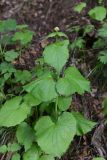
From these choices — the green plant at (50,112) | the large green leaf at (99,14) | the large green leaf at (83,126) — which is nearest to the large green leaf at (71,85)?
the green plant at (50,112)

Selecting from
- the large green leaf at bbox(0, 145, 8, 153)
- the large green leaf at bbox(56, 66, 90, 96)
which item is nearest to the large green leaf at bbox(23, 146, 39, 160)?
the large green leaf at bbox(0, 145, 8, 153)

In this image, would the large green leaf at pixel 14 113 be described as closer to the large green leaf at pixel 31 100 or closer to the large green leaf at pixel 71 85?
the large green leaf at pixel 31 100

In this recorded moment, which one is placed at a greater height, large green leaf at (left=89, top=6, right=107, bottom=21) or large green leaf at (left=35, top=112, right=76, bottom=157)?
large green leaf at (left=89, top=6, right=107, bottom=21)

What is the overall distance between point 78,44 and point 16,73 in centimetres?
83

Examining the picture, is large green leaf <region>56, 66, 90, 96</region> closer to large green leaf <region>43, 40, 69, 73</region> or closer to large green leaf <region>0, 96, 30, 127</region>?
large green leaf <region>43, 40, 69, 73</region>

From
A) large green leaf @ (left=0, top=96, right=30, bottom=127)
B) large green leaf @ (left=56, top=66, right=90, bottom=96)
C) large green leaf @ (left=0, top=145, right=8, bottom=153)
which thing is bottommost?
large green leaf @ (left=0, top=145, right=8, bottom=153)

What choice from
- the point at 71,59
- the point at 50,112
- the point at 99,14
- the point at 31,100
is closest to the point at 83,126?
the point at 50,112

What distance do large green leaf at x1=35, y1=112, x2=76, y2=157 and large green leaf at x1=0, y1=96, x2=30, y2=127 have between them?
168 mm

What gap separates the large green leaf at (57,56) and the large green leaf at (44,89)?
0.47 feet

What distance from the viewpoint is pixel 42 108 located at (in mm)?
3264

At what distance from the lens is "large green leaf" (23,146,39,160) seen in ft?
10.2

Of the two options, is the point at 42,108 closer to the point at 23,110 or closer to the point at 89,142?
the point at 23,110

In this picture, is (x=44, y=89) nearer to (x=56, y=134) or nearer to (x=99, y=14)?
(x=56, y=134)

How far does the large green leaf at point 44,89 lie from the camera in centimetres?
270
